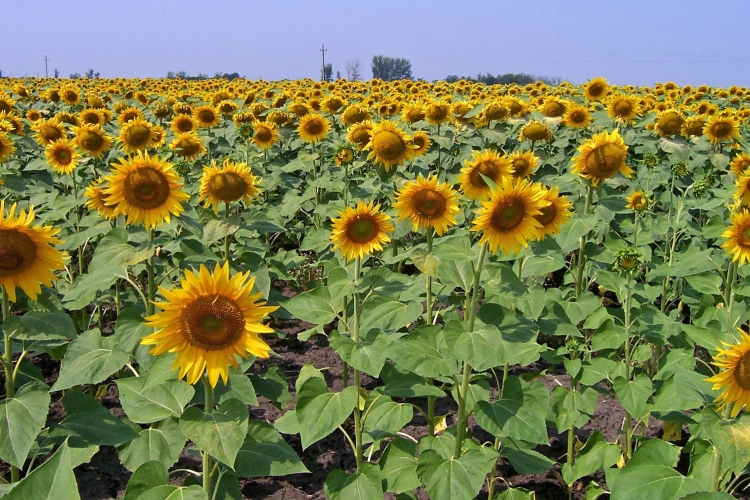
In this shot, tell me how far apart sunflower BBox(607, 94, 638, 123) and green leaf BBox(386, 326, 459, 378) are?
542 cm

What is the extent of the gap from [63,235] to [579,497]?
378cm

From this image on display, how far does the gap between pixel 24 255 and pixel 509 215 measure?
6.21 ft

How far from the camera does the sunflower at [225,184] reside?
328cm

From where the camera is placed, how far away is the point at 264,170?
652 cm

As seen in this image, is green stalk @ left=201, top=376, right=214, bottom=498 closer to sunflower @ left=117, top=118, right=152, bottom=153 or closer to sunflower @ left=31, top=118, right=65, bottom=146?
sunflower @ left=117, top=118, right=152, bottom=153

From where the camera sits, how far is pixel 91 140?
4793 mm

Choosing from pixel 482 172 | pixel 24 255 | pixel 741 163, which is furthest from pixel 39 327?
pixel 741 163

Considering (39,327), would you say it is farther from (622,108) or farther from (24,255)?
(622,108)

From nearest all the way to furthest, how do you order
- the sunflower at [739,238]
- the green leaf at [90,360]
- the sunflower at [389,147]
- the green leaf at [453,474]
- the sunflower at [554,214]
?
the green leaf at [453,474] < the green leaf at [90,360] < the sunflower at [554,214] < the sunflower at [739,238] < the sunflower at [389,147]

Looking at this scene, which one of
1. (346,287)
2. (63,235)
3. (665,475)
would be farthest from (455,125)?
(665,475)

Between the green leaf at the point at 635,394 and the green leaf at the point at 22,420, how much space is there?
254cm

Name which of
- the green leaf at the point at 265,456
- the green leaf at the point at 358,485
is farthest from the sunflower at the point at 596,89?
the green leaf at the point at 265,456

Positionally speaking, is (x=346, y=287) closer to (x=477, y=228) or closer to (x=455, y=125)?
(x=477, y=228)

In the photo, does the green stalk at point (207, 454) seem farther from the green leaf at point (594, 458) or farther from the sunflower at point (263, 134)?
the sunflower at point (263, 134)
